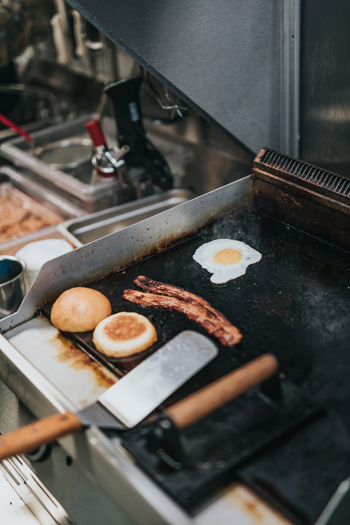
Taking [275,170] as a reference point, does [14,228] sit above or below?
below

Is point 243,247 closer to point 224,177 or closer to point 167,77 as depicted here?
point 167,77

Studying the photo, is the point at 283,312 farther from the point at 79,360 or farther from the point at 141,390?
the point at 79,360

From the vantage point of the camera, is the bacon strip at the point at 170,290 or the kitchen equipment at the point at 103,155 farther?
the kitchen equipment at the point at 103,155

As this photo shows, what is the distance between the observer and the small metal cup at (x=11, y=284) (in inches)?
89.6

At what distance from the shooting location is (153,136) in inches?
148

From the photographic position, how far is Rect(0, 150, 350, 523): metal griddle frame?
5.79ft

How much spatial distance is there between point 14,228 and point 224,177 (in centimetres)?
121

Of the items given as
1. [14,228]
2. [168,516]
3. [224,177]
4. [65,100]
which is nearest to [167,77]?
[224,177]

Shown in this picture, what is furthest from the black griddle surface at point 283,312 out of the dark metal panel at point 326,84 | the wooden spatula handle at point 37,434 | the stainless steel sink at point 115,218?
the stainless steel sink at point 115,218

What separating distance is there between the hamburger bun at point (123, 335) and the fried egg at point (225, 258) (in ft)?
1.24

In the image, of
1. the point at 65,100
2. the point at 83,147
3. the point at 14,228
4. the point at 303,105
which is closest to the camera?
the point at 303,105

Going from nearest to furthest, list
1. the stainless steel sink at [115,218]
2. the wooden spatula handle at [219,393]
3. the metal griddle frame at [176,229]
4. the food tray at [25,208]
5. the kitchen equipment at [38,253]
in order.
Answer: the wooden spatula handle at [219,393]
the metal griddle frame at [176,229]
the kitchen equipment at [38,253]
the stainless steel sink at [115,218]
the food tray at [25,208]

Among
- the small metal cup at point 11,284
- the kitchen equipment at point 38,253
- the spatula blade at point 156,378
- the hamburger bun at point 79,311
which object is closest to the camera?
the spatula blade at point 156,378

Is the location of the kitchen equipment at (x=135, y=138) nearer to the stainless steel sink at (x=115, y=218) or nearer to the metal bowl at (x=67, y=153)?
the stainless steel sink at (x=115, y=218)
